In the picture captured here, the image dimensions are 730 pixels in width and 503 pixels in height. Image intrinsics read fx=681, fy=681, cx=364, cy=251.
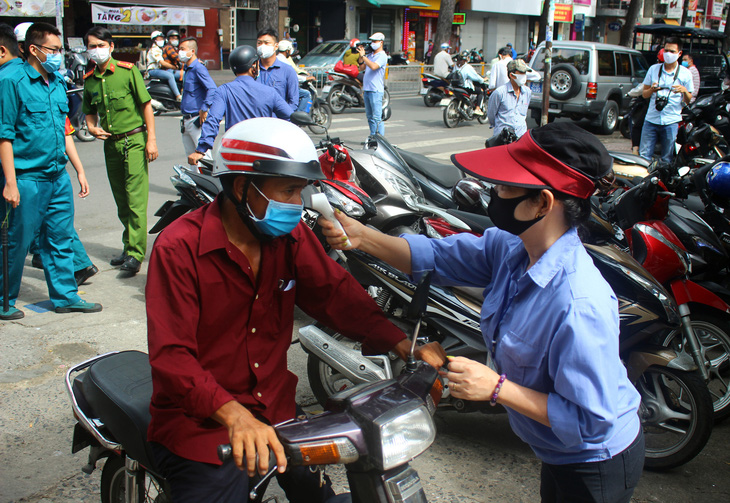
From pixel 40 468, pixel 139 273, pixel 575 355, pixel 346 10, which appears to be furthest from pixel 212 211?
pixel 346 10

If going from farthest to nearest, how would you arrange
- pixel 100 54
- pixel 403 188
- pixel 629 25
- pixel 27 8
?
pixel 629 25, pixel 27 8, pixel 100 54, pixel 403 188

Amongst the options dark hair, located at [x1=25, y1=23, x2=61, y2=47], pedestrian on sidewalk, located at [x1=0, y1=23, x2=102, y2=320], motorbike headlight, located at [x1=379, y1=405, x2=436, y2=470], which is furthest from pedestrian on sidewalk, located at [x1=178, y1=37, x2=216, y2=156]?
motorbike headlight, located at [x1=379, y1=405, x2=436, y2=470]

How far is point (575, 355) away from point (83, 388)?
167cm

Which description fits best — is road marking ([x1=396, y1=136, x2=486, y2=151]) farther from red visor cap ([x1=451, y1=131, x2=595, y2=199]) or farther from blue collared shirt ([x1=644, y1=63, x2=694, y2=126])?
red visor cap ([x1=451, y1=131, x2=595, y2=199])

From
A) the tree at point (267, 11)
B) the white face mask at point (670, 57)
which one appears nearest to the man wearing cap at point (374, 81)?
the white face mask at point (670, 57)

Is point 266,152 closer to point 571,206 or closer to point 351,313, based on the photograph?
point 351,313

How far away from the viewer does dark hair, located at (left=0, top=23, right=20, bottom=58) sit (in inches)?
195

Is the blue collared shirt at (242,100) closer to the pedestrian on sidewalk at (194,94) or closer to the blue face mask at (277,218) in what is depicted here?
the pedestrian on sidewalk at (194,94)

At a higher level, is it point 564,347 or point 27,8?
point 27,8

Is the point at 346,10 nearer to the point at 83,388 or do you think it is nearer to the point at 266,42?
the point at 266,42

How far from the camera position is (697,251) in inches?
171

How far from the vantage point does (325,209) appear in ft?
7.52

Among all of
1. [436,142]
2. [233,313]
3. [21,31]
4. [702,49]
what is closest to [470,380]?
[233,313]

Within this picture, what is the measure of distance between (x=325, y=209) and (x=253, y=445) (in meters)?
0.91
